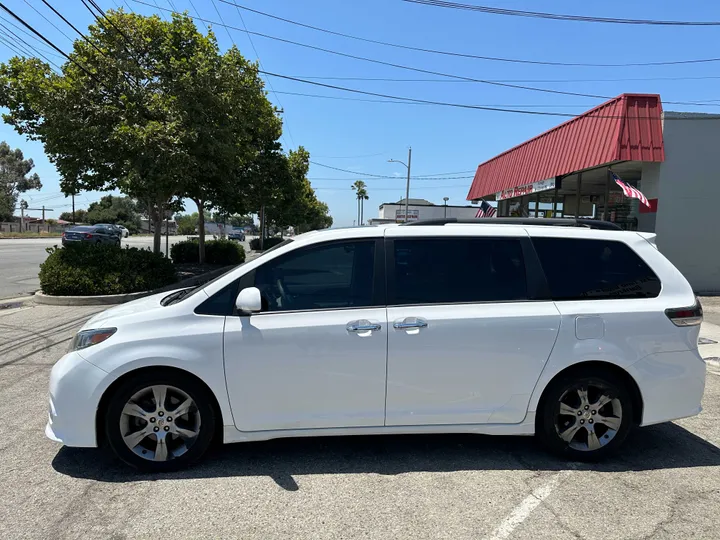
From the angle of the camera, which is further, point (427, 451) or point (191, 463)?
point (427, 451)

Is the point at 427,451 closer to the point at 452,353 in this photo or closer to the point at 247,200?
the point at 452,353

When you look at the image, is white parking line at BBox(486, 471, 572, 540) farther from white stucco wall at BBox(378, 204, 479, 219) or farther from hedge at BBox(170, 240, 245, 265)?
white stucco wall at BBox(378, 204, 479, 219)

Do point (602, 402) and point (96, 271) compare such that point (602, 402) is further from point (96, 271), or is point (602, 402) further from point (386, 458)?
point (96, 271)

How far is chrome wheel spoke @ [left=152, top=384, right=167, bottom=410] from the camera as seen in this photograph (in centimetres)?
350

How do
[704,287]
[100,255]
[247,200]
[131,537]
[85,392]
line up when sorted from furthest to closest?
[247,200], [704,287], [100,255], [85,392], [131,537]

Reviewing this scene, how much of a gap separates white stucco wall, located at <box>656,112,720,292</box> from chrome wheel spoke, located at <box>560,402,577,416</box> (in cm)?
1229

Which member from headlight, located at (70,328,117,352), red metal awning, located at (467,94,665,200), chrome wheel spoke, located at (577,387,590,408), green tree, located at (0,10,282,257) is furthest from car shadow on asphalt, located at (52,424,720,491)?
red metal awning, located at (467,94,665,200)

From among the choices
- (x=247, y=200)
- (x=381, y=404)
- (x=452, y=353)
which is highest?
(x=247, y=200)

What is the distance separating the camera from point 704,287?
14.5 m

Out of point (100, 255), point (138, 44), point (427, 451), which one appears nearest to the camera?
point (427, 451)

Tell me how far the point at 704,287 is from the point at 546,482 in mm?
13980

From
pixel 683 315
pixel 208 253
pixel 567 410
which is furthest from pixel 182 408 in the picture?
pixel 208 253

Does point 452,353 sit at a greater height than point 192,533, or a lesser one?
greater

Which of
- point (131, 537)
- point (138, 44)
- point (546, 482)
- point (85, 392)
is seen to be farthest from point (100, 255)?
point (546, 482)
